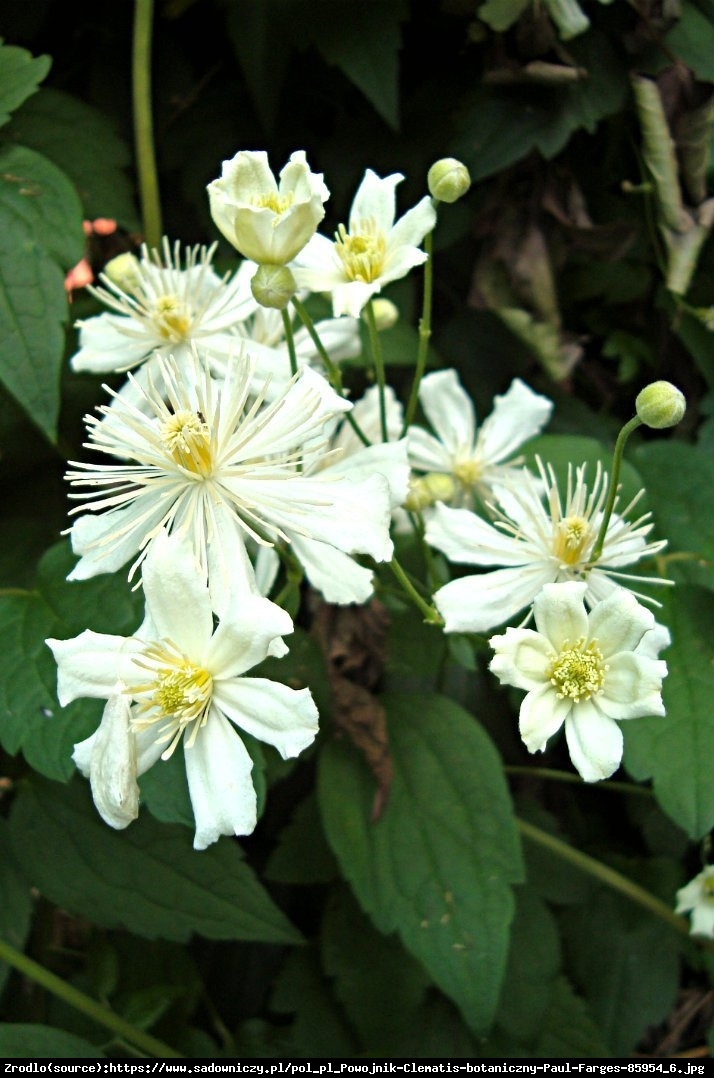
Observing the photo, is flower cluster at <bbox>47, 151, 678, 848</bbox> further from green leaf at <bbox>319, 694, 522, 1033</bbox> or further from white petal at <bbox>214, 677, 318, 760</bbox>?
green leaf at <bbox>319, 694, 522, 1033</bbox>

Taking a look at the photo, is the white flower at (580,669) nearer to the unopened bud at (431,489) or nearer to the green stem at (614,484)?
the green stem at (614,484)

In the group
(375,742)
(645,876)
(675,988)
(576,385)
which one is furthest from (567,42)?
(675,988)

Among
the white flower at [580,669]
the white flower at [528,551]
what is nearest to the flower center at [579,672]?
the white flower at [580,669]

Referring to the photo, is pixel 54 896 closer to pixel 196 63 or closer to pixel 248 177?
pixel 248 177

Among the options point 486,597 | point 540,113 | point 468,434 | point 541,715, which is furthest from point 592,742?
point 540,113

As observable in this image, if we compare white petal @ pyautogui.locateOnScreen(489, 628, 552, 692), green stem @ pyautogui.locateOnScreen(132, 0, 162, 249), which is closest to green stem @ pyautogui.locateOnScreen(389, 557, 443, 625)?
white petal @ pyautogui.locateOnScreen(489, 628, 552, 692)
